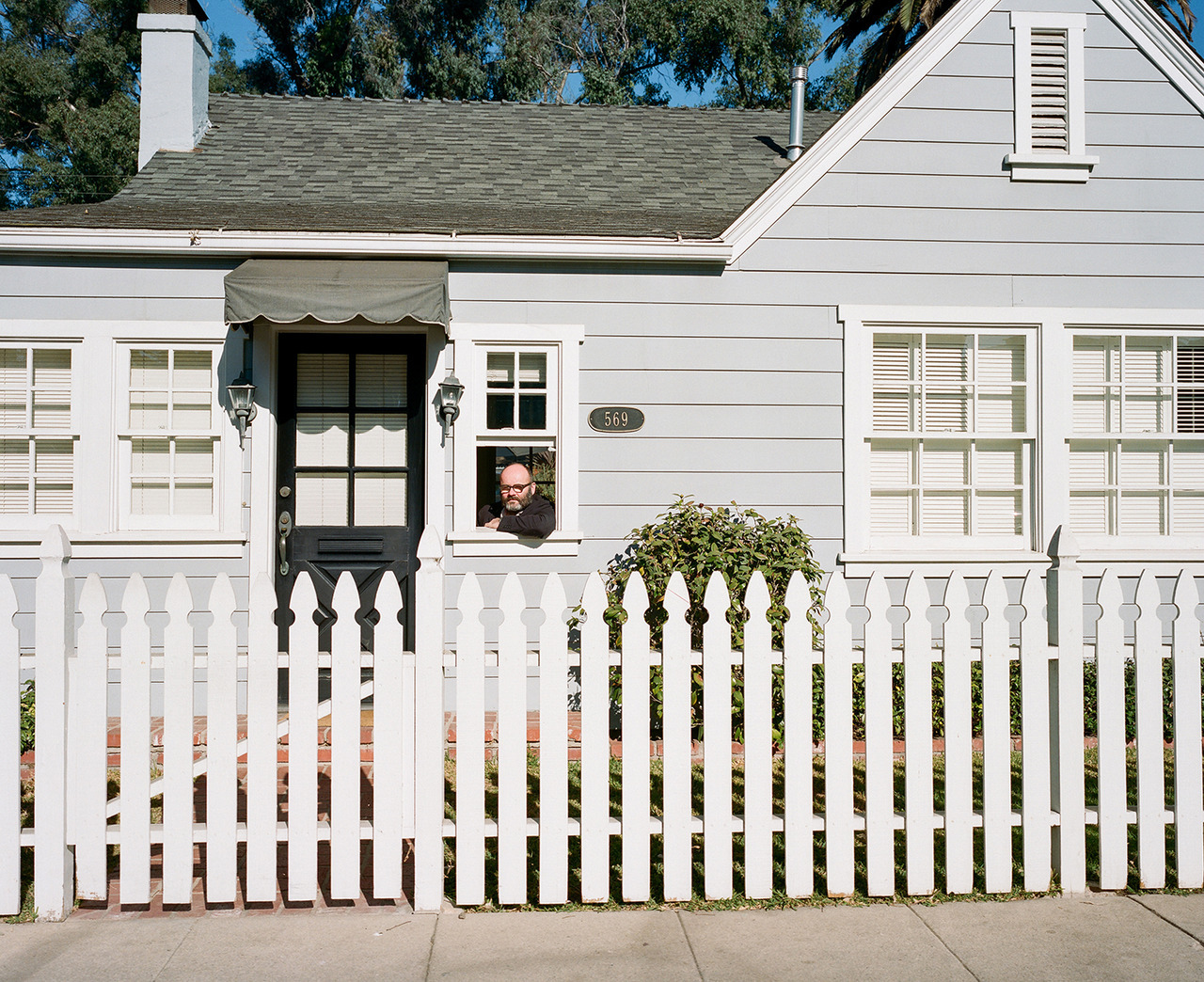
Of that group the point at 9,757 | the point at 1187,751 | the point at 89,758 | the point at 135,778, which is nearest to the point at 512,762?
the point at 135,778

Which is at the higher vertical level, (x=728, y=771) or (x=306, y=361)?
(x=306, y=361)

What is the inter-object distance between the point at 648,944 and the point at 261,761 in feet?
4.90

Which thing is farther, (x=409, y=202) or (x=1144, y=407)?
(x=409, y=202)

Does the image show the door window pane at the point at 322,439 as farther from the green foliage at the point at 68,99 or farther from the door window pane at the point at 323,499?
the green foliage at the point at 68,99

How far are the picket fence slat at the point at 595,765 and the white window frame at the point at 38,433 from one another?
4.28 meters

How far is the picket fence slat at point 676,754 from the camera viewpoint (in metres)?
3.45

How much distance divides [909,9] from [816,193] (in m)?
13.0

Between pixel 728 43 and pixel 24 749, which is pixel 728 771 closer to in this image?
pixel 24 749

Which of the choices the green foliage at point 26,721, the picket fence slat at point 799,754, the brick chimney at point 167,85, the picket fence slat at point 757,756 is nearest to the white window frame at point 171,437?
the green foliage at point 26,721

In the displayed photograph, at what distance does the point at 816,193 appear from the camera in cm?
638

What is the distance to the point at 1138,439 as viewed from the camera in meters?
6.60

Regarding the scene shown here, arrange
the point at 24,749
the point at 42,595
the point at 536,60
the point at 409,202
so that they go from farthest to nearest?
the point at 536,60
the point at 409,202
the point at 24,749
the point at 42,595

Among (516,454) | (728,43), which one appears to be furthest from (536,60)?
(516,454)

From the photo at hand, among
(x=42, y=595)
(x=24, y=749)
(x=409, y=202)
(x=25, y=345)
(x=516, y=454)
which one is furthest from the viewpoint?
(x=409, y=202)
